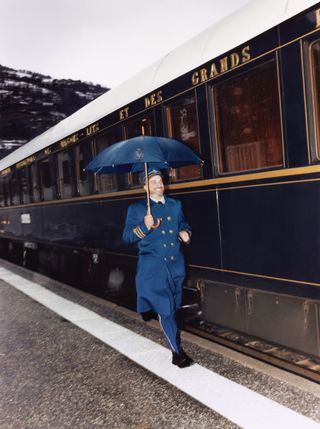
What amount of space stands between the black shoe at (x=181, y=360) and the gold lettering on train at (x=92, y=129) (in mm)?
4079

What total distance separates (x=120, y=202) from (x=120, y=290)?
59.5 inches

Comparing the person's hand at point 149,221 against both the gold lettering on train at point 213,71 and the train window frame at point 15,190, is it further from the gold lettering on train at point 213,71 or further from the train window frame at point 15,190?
the train window frame at point 15,190

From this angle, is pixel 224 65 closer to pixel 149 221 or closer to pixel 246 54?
pixel 246 54

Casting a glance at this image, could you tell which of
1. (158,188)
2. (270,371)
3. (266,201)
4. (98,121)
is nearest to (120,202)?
(98,121)

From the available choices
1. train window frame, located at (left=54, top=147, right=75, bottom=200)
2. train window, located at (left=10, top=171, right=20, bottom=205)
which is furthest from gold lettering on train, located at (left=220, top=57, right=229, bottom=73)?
train window, located at (left=10, top=171, right=20, bottom=205)

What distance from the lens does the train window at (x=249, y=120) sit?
4.25 m

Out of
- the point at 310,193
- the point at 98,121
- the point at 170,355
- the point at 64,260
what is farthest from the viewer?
the point at 64,260

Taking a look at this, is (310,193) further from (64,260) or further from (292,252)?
(64,260)

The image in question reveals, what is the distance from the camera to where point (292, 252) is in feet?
13.2

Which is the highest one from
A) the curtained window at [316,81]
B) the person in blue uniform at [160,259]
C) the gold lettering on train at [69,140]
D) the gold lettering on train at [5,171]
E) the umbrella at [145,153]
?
the gold lettering on train at [5,171]

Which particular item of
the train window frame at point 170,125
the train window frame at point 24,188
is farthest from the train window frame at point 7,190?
the train window frame at point 170,125

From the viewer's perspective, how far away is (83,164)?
8219mm

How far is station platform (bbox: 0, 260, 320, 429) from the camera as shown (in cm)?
342

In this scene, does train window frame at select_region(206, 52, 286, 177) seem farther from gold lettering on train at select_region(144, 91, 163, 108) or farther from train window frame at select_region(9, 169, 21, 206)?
train window frame at select_region(9, 169, 21, 206)
